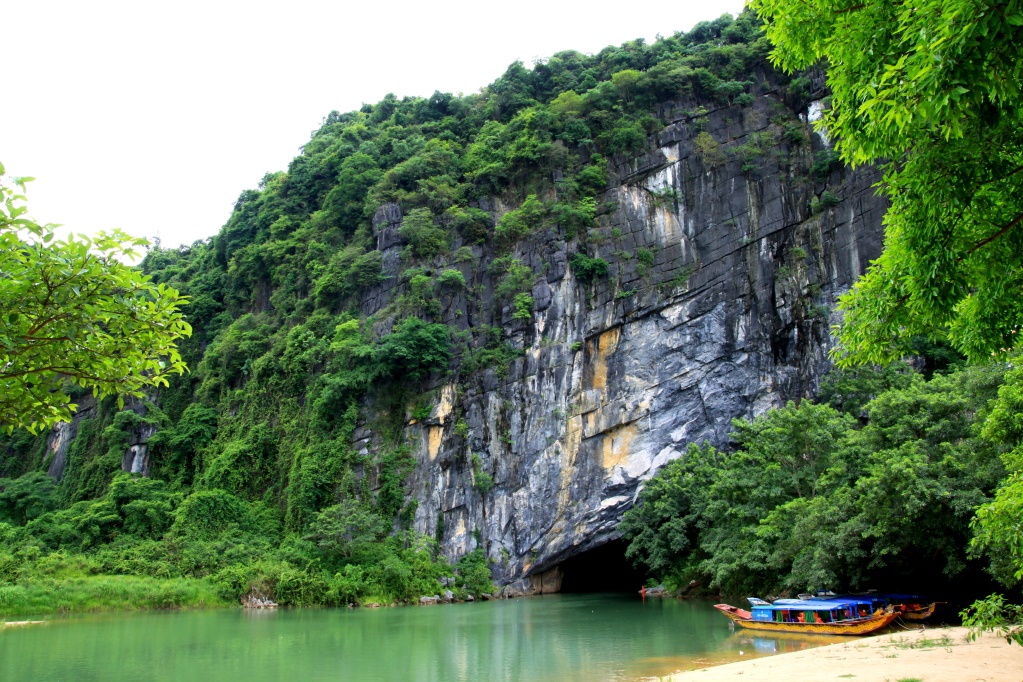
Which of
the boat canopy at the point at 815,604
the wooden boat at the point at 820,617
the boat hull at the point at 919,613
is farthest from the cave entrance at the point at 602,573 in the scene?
the boat hull at the point at 919,613

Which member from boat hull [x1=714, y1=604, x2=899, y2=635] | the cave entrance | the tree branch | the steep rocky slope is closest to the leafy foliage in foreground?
boat hull [x1=714, y1=604, x2=899, y2=635]

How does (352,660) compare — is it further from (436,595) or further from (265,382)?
(265,382)

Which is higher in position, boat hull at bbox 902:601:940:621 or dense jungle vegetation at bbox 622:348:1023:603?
dense jungle vegetation at bbox 622:348:1023:603

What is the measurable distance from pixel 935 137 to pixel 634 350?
22.4 meters

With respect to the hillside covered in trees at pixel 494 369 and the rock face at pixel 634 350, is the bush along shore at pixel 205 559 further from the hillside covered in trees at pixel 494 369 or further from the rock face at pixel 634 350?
the rock face at pixel 634 350

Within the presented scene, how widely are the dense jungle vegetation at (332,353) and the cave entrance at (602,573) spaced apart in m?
5.95

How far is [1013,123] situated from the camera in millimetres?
3879

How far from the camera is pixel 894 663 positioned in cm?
948

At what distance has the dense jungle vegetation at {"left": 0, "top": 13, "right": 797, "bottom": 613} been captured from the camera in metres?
24.1

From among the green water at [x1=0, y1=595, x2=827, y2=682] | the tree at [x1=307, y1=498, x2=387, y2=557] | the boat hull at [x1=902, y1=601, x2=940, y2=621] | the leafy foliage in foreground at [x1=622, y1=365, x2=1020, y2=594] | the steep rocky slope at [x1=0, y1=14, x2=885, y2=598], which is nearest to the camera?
the green water at [x1=0, y1=595, x2=827, y2=682]

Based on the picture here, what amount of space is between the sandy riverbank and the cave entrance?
16.4 metres

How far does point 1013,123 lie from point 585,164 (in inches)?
1083

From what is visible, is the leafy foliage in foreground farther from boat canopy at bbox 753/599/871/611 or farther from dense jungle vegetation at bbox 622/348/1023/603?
boat canopy at bbox 753/599/871/611

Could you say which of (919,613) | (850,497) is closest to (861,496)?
(850,497)
